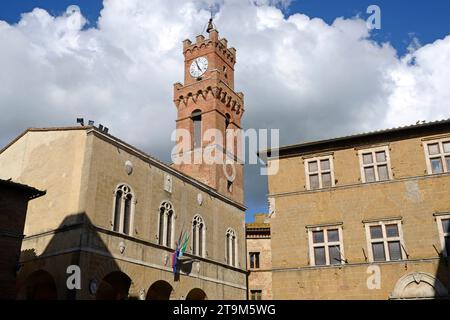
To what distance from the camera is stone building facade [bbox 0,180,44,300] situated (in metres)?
18.1

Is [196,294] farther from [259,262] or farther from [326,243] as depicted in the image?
[326,243]

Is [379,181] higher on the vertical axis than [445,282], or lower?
higher

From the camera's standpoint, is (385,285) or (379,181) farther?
(379,181)

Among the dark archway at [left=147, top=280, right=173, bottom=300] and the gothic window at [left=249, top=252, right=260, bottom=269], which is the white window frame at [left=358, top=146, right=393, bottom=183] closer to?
the dark archway at [left=147, top=280, right=173, bottom=300]

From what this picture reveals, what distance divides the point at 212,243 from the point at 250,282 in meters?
6.34

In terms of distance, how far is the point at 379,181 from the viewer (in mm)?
22312

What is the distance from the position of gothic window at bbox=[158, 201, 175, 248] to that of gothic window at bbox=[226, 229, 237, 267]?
6.57 m

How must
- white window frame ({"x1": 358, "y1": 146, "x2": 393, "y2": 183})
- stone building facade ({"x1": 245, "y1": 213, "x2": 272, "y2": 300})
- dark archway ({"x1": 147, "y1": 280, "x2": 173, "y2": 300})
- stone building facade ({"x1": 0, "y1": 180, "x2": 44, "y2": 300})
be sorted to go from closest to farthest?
stone building facade ({"x1": 0, "y1": 180, "x2": 44, "y2": 300}) < white window frame ({"x1": 358, "y1": 146, "x2": 393, "y2": 183}) < dark archway ({"x1": 147, "y1": 280, "x2": 173, "y2": 300}) < stone building facade ({"x1": 245, "y1": 213, "x2": 272, "y2": 300})

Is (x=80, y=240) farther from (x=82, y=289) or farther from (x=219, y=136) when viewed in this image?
(x=219, y=136)

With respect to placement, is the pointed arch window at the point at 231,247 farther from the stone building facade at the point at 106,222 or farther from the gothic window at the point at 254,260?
the gothic window at the point at 254,260

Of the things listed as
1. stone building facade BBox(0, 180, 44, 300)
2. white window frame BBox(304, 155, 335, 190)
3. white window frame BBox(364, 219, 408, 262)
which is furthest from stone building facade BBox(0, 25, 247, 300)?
white window frame BBox(364, 219, 408, 262)

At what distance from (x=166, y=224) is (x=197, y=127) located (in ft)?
55.3
